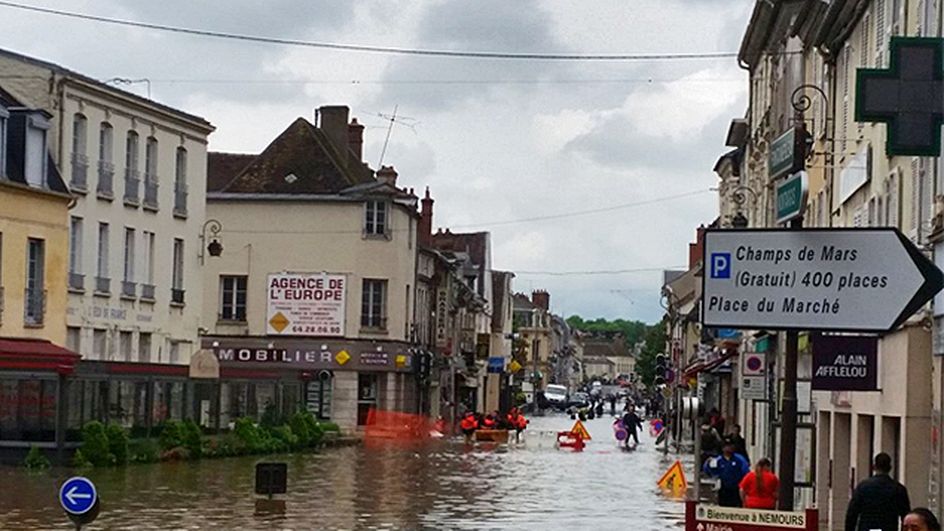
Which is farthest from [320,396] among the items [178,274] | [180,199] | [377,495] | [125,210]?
[377,495]

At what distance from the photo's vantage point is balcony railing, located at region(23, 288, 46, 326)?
50500 millimetres

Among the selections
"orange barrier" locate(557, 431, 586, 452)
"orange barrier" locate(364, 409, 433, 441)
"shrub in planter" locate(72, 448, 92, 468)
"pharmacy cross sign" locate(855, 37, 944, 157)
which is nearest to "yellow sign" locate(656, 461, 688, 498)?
"shrub in planter" locate(72, 448, 92, 468)

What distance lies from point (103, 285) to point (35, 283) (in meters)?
6.04

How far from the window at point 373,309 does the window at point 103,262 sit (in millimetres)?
22542

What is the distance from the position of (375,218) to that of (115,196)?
22772 mm

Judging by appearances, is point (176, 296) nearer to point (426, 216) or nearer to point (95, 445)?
point (95, 445)

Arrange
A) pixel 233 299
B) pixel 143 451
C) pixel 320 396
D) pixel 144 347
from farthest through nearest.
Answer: pixel 233 299
pixel 320 396
pixel 144 347
pixel 143 451

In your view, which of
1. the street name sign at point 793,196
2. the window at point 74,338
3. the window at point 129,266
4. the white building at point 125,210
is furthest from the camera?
the window at point 129,266

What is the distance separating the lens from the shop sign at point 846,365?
20953mm

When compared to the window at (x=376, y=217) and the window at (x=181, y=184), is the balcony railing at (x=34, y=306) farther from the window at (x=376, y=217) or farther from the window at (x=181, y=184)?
the window at (x=376, y=217)

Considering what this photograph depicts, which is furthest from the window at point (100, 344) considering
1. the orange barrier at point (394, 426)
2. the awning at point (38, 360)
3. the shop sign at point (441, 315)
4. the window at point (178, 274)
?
the shop sign at point (441, 315)

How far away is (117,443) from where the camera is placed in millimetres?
43969

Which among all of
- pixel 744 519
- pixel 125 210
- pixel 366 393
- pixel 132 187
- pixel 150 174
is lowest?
pixel 366 393

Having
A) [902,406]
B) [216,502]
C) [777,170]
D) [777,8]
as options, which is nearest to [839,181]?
[902,406]
